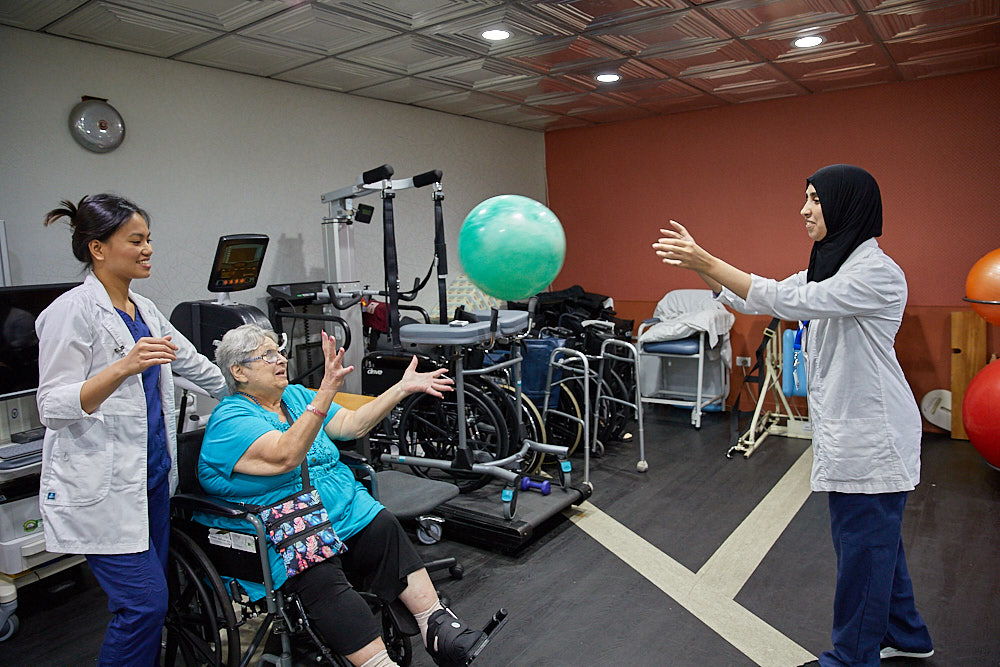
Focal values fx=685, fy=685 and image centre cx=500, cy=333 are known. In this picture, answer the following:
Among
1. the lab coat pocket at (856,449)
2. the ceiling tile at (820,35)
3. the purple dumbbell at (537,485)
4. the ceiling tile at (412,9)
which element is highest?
the ceiling tile at (820,35)

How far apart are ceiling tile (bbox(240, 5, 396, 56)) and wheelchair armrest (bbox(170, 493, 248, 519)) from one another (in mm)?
2134

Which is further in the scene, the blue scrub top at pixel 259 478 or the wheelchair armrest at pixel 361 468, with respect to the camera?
the wheelchair armrest at pixel 361 468

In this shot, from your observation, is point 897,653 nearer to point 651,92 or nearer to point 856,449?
point 856,449

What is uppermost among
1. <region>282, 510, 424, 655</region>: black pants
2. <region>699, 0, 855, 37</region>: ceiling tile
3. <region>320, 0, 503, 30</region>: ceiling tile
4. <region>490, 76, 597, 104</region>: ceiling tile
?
<region>490, 76, 597, 104</region>: ceiling tile

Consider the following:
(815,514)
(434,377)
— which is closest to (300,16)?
(434,377)

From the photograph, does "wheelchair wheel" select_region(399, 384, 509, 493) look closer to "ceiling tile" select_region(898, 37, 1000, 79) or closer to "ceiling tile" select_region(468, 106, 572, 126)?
"ceiling tile" select_region(468, 106, 572, 126)

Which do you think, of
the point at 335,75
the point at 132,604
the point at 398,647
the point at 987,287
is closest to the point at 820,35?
the point at 987,287

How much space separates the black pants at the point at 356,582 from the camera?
6.27 ft

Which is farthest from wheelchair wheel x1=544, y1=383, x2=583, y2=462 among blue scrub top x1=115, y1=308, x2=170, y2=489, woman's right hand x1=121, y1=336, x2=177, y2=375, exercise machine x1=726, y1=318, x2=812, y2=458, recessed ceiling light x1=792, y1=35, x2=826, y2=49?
woman's right hand x1=121, y1=336, x2=177, y2=375

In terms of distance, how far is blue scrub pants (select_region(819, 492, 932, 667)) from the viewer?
1991mm

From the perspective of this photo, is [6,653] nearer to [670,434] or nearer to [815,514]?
[815,514]

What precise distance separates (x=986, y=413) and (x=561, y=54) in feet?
9.89

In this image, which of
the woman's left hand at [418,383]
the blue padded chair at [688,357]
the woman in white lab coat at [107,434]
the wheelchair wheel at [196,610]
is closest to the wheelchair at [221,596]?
the wheelchair wheel at [196,610]

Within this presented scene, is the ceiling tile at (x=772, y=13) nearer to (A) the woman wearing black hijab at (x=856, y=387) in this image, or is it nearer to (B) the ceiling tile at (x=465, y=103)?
(A) the woman wearing black hijab at (x=856, y=387)
